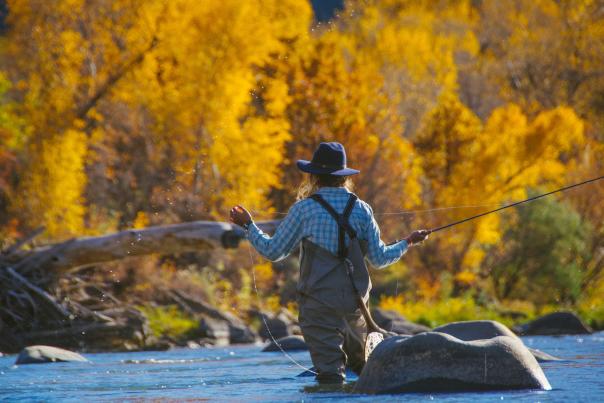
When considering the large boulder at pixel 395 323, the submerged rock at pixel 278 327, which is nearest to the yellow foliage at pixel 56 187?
the submerged rock at pixel 278 327

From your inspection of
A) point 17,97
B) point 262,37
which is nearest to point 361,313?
point 262,37

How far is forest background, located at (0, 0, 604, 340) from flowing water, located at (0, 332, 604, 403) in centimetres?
792

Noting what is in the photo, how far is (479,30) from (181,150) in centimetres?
3306

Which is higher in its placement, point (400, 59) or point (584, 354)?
point (400, 59)

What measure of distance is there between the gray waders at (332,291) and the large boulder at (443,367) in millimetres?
311

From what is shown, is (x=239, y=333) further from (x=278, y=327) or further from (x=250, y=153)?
(x=250, y=153)

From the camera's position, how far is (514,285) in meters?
26.5

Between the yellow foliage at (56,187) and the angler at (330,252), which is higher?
the yellow foliage at (56,187)

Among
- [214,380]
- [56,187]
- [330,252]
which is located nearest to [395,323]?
[214,380]

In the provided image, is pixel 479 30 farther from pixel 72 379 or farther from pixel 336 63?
pixel 72 379

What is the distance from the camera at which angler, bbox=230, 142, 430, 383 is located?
8.30 m

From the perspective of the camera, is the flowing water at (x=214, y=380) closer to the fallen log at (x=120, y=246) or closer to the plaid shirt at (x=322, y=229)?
the plaid shirt at (x=322, y=229)

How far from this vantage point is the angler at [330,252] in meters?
8.30

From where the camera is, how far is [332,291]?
831cm
